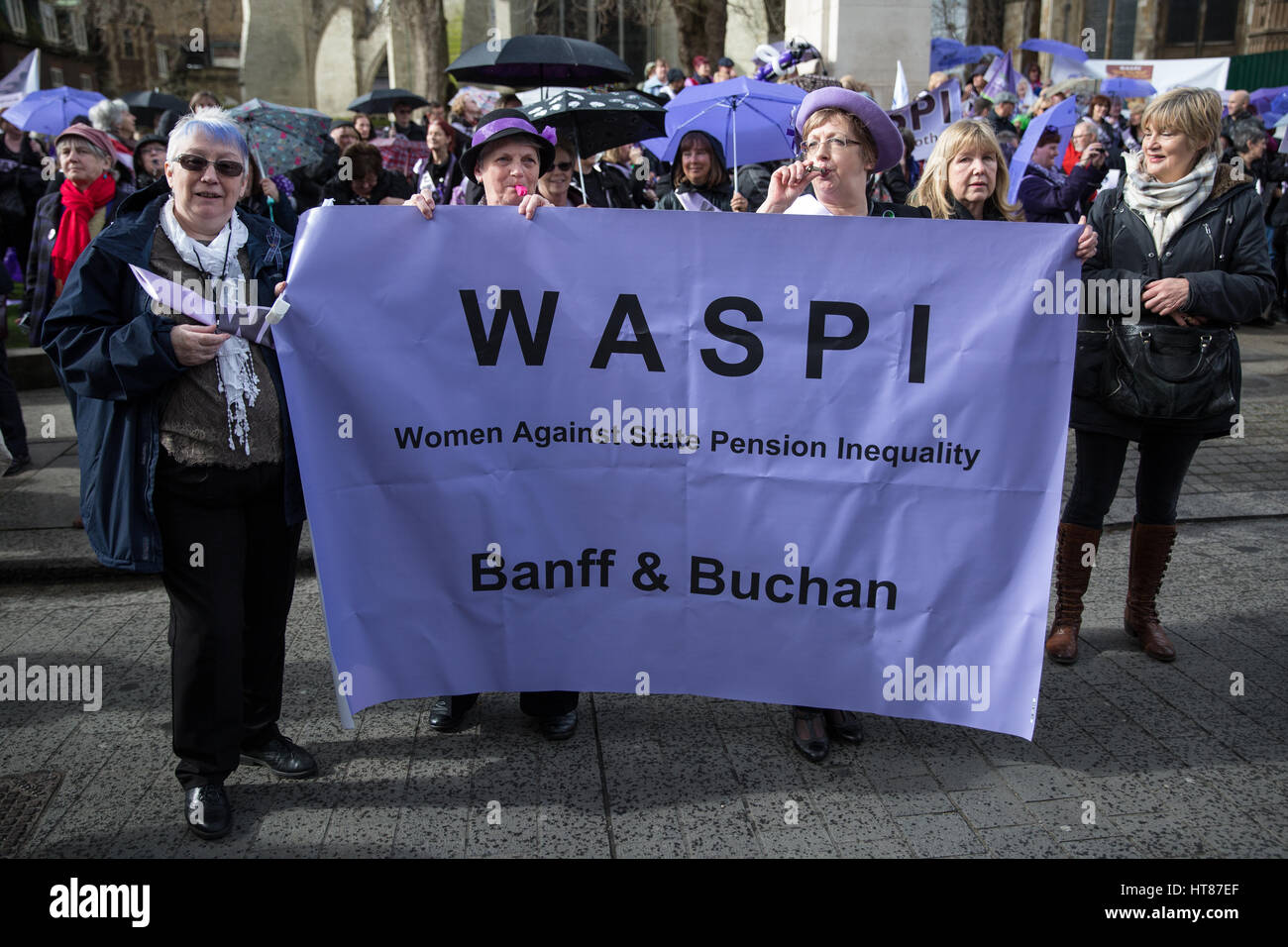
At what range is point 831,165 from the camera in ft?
11.4

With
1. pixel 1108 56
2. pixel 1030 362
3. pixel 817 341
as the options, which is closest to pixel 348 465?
pixel 817 341

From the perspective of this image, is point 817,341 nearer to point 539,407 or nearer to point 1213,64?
point 539,407

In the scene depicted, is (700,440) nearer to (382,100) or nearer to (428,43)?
(382,100)

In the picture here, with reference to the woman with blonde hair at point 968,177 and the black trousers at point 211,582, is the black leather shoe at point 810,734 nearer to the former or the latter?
the black trousers at point 211,582

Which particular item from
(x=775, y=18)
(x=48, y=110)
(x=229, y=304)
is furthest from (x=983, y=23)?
(x=229, y=304)

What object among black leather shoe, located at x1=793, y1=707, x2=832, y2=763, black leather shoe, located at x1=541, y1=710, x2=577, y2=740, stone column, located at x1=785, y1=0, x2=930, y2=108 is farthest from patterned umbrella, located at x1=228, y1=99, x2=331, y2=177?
stone column, located at x1=785, y1=0, x2=930, y2=108

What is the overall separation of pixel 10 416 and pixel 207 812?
193 inches

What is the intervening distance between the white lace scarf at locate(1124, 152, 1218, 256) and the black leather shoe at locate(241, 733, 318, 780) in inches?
138

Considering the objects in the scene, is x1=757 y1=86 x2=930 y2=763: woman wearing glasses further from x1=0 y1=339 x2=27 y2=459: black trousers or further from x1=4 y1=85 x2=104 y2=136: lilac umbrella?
x1=4 y1=85 x2=104 y2=136: lilac umbrella

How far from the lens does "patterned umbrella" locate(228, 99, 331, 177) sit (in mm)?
7352

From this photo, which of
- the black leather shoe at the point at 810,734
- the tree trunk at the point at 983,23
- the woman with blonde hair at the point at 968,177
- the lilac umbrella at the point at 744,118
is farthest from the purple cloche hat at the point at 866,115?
the tree trunk at the point at 983,23

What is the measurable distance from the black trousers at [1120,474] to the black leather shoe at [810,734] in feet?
5.00

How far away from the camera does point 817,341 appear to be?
325 centimetres

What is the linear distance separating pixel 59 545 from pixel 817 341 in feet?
14.2
